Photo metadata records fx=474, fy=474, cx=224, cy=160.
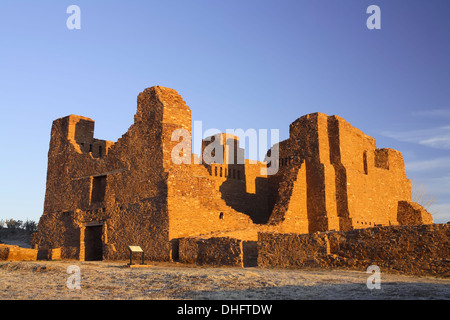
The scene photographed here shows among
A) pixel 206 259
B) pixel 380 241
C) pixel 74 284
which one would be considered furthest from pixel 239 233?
pixel 74 284

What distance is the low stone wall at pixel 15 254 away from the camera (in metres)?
18.2

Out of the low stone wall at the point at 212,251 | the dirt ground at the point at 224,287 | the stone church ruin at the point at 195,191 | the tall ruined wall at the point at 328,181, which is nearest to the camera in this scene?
the dirt ground at the point at 224,287

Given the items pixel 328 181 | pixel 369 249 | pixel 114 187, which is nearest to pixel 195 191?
pixel 114 187

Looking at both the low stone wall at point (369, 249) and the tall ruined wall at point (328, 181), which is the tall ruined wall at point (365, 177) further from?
the low stone wall at point (369, 249)

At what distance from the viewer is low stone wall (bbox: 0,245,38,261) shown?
18234 mm

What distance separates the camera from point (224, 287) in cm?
825

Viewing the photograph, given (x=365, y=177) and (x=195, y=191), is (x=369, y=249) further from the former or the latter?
(x=365, y=177)

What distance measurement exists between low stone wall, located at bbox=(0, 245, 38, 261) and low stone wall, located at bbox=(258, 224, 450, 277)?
35.5 feet

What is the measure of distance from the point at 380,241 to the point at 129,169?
10.3 meters

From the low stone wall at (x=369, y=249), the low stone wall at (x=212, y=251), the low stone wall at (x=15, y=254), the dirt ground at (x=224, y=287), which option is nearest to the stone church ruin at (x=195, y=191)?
the low stone wall at (x=212, y=251)

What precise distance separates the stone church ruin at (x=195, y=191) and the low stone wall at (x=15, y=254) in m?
1.19

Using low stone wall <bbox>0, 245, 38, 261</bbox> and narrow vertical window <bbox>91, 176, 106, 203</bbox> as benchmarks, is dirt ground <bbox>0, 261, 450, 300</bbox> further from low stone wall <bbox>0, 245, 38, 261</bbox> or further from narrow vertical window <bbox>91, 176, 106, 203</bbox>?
narrow vertical window <bbox>91, 176, 106, 203</bbox>

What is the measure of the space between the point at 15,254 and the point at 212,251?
9.11m

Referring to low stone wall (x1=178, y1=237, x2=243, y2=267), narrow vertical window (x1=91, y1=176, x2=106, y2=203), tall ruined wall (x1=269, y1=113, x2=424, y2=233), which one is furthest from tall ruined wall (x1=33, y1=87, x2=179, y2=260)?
tall ruined wall (x1=269, y1=113, x2=424, y2=233)
